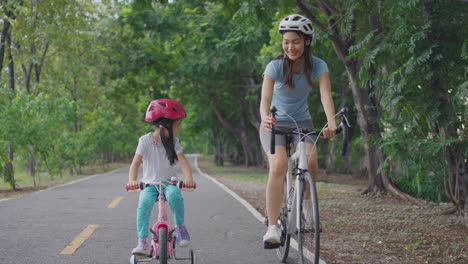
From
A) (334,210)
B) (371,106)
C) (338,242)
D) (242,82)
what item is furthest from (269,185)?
(242,82)

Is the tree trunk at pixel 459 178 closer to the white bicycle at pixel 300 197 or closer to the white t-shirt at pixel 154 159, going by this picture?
the white bicycle at pixel 300 197

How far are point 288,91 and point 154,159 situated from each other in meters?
1.33

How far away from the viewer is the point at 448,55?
725cm

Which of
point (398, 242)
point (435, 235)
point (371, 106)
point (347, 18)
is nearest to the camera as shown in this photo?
point (398, 242)

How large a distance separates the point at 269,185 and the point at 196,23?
61.1 feet

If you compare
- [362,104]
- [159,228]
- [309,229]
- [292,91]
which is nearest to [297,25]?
[292,91]

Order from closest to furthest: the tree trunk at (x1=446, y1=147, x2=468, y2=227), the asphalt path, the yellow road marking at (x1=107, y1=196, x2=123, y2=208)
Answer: the asphalt path
the tree trunk at (x1=446, y1=147, x2=468, y2=227)
the yellow road marking at (x1=107, y1=196, x2=123, y2=208)

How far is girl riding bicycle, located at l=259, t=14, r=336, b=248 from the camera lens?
5.09 meters

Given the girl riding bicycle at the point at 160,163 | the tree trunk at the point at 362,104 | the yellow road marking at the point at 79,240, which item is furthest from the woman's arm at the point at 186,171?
the tree trunk at the point at 362,104

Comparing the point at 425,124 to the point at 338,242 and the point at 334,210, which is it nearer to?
the point at 338,242

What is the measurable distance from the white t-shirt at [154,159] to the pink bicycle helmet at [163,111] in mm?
207

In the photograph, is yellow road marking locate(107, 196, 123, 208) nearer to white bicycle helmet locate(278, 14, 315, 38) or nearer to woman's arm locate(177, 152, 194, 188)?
woman's arm locate(177, 152, 194, 188)

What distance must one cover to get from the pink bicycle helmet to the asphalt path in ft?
5.63

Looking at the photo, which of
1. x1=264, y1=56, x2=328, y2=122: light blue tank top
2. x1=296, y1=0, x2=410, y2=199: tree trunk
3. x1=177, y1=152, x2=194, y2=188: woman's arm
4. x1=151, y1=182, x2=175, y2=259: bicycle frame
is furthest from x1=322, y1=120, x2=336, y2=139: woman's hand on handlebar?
x1=296, y1=0, x2=410, y2=199: tree trunk
